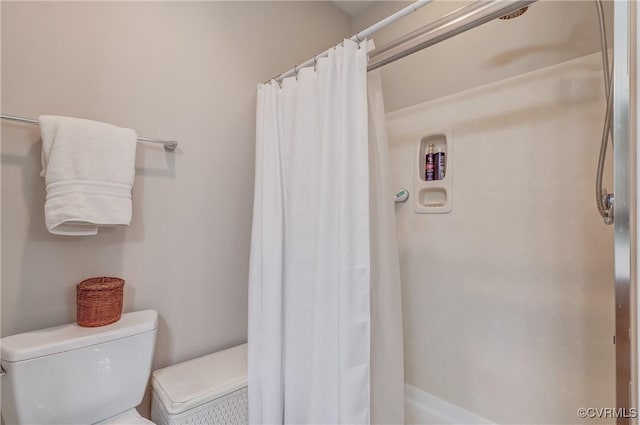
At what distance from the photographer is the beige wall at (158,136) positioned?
3.61ft

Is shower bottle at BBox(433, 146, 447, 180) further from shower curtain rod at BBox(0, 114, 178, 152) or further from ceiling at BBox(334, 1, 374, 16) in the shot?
shower curtain rod at BBox(0, 114, 178, 152)

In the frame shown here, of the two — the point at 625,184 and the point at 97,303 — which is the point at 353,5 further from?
the point at 97,303

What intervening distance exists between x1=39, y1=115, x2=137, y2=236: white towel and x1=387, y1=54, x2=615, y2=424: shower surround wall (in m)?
1.38

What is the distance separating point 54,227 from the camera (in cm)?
103

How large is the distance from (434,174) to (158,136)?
1.36 metres

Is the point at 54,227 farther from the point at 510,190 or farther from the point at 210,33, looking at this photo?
the point at 510,190

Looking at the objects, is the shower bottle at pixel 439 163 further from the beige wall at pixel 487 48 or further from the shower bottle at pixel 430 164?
the beige wall at pixel 487 48

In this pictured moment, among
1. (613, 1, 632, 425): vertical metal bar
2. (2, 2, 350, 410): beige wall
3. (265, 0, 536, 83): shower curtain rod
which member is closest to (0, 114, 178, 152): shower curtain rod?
(2, 2, 350, 410): beige wall

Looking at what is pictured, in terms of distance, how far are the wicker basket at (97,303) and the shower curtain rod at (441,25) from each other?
1280 millimetres

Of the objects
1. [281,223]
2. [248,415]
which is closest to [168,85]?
[281,223]

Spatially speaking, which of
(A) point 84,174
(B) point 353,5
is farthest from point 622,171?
(B) point 353,5

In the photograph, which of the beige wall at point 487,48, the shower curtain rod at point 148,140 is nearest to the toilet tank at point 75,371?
the shower curtain rod at point 148,140

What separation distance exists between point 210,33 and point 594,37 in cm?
165

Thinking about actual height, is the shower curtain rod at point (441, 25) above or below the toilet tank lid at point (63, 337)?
above
